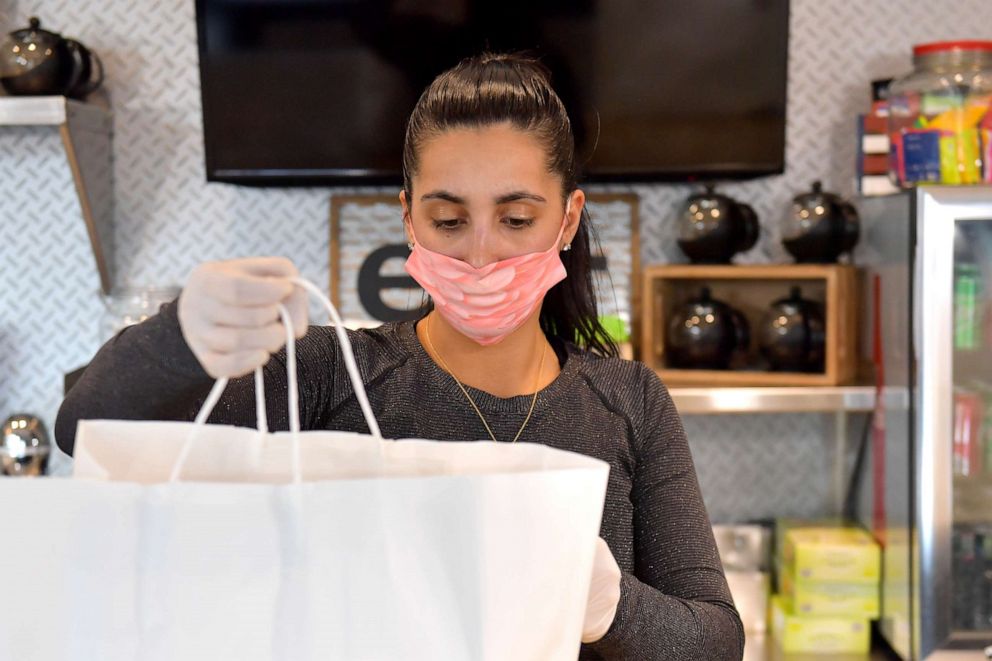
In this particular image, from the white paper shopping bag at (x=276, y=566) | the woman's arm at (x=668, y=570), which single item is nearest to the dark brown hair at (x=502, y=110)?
the woman's arm at (x=668, y=570)

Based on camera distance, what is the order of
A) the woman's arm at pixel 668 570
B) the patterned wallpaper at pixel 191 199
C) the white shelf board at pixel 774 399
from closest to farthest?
1. the woman's arm at pixel 668 570
2. the white shelf board at pixel 774 399
3. the patterned wallpaper at pixel 191 199

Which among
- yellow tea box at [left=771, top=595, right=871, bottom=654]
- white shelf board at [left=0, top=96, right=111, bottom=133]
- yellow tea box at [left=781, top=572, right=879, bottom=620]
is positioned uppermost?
white shelf board at [left=0, top=96, right=111, bottom=133]

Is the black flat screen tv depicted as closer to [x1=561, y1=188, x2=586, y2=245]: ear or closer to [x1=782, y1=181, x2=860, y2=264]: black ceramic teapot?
[x1=782, y1=181, x2=860, y2=264]: black ceramic teapot

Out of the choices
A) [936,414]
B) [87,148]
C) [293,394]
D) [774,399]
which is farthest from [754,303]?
[293,394]

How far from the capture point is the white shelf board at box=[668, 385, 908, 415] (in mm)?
Result: 2146

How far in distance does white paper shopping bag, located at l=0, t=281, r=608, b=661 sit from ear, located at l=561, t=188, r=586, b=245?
606 millimetres

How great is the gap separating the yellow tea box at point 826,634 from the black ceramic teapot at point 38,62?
6.17 ft

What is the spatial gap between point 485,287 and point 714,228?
1.29m

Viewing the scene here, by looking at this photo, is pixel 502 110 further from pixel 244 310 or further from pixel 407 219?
pixel 244 310

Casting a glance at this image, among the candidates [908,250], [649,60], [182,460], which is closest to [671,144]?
[649,60]

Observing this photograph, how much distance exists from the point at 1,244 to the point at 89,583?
2.07 m

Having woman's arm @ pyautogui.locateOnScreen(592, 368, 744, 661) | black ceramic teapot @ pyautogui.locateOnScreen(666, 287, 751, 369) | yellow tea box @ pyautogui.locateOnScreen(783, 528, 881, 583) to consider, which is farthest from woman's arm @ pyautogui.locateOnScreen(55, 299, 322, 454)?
yellow tea box @ pyautogui.locateOnScreen(783, 528, 881, 583)

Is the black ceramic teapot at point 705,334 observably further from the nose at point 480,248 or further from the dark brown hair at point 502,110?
the nose at point 480,248

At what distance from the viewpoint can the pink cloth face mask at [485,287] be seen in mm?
1116
